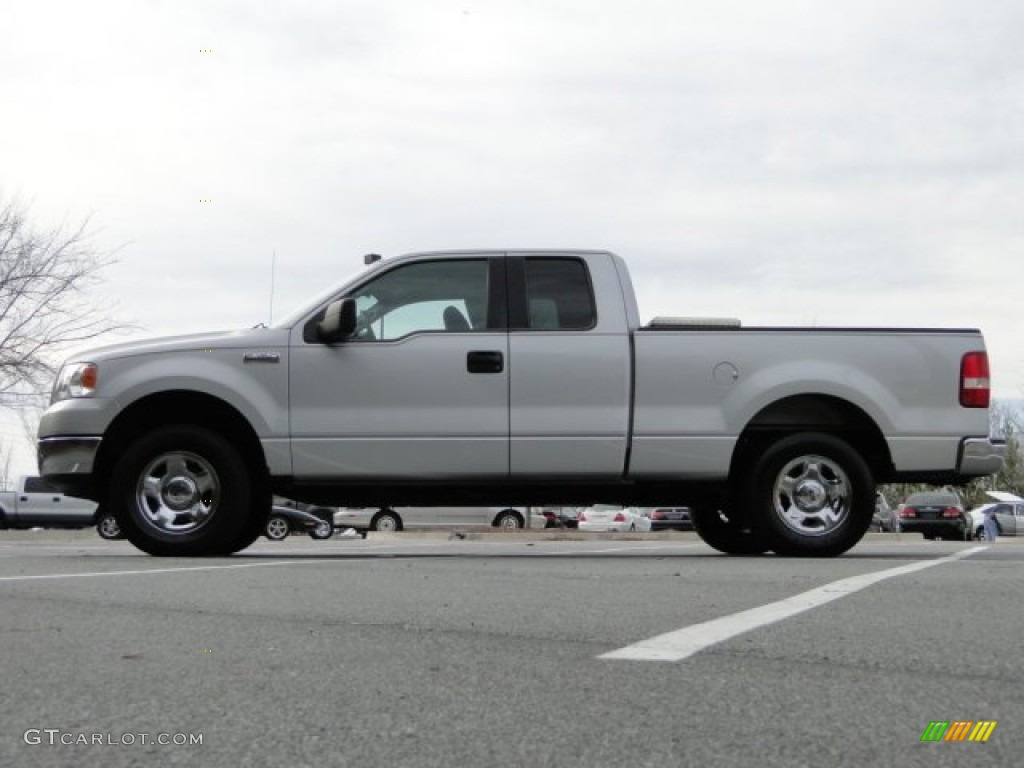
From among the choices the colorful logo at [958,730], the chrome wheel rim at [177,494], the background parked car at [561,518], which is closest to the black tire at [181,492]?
the chrome wheel rim at [177,494]

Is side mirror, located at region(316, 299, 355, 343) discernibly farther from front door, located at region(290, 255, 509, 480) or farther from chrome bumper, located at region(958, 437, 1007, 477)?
chrome bumper, located at region(958, 437, 1007, 477)

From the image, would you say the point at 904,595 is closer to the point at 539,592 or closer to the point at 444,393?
the point at 539,592

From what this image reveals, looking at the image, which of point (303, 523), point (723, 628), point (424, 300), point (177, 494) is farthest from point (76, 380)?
point (303, 523)

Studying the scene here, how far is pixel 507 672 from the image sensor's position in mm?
3438

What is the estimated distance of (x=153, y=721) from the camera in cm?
280

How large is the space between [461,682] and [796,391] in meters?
5.54

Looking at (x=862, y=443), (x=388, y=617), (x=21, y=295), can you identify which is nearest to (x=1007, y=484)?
(x=21, y=295)

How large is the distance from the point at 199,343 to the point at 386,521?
26.6 metres

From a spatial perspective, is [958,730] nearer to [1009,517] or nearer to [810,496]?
[810,496]

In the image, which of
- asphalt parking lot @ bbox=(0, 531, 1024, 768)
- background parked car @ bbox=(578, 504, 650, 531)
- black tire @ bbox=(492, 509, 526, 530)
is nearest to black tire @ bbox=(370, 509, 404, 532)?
black tire @ bbox=(492, 509, 526, 530)

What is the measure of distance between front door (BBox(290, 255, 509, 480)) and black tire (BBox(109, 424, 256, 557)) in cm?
45

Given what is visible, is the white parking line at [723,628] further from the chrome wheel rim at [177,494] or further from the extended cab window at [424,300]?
the chrome wheel rim at [177,494]

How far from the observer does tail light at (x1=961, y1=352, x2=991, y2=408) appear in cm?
859

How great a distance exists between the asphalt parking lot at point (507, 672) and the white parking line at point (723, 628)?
16mm
